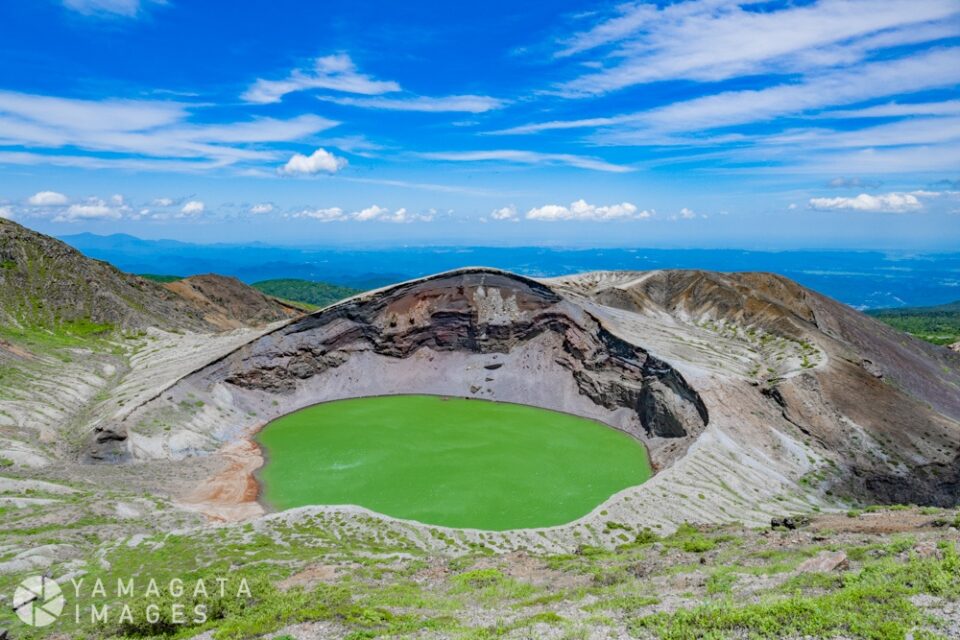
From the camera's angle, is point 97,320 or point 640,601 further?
point 97,320

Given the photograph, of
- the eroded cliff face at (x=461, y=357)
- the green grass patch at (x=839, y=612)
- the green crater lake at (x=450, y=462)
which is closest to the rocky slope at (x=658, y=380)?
the eroded cliff face at (x=461, y=357)

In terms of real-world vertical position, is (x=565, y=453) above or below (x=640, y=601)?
below

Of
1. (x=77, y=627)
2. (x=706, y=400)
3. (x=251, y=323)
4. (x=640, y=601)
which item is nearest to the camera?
(x=640, y=601)

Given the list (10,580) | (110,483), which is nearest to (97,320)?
(110,483)

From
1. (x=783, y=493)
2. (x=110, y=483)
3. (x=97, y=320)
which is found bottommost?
(x=783, y=493)

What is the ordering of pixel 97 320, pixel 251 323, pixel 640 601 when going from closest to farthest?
pixel 640 601, pixel 97 320, pixel 251 323

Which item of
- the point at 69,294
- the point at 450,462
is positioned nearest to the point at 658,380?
the point at 450,462

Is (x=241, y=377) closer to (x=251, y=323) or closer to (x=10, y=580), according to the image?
(x=10, y=580)

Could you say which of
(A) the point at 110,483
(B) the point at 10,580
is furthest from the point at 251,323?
(B) the point at 10,580

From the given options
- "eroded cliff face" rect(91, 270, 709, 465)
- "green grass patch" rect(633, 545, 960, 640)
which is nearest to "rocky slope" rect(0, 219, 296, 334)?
"eroded cliff face" rect(91, 270, 709, 465)
